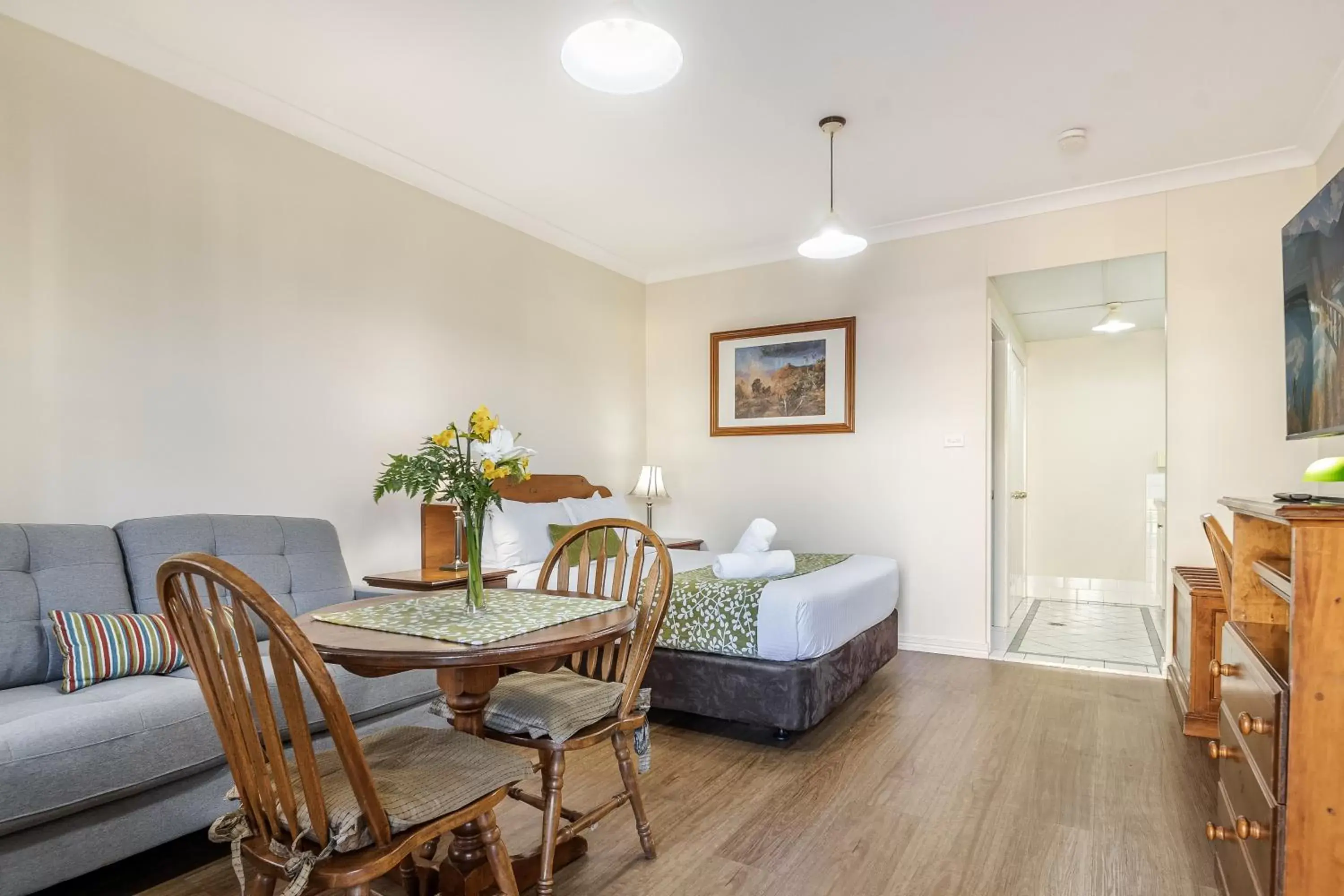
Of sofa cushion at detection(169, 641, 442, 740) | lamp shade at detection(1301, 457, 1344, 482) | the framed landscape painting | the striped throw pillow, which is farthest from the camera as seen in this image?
the framed landscape painting

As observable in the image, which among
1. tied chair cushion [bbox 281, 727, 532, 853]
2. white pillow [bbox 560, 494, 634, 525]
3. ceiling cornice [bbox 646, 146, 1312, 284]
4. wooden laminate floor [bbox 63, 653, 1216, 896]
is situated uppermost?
ceiling cornice [bbox 646, 146, 1312, 284]

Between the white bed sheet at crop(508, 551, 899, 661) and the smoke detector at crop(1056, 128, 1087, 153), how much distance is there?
7.56 feet

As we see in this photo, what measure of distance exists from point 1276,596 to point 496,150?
3611 mm

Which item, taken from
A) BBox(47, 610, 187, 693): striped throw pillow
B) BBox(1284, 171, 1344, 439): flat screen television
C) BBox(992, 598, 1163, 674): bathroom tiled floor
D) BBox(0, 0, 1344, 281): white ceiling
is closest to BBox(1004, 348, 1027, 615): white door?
BBox(992, 598, 1163, 674): bathroom tiled floor

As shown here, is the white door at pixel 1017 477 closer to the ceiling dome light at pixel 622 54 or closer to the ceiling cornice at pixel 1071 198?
the ceiling cornice at pixel 1071 198

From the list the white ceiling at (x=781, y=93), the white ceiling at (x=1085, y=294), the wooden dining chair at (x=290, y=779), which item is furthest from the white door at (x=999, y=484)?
the wooden dining chair at (x=290, y=779)

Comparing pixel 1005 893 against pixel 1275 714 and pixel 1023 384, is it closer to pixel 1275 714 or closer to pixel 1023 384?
pixel 1275 714

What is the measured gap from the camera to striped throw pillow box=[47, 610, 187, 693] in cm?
205

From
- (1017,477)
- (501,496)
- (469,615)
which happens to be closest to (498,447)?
(469,615)

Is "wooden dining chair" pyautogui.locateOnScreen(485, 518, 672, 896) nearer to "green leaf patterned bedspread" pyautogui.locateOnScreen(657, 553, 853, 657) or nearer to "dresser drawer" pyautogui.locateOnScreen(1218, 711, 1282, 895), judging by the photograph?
"green leaf patterned bedspread" pyautogui.locateOnScreen(657, 553, 853, 657)

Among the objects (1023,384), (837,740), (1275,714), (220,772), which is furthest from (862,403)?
(220,772)

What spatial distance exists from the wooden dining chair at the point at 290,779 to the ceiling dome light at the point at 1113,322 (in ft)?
19.6

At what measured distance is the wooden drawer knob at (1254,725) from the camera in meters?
1.41

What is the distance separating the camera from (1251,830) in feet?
4.74
